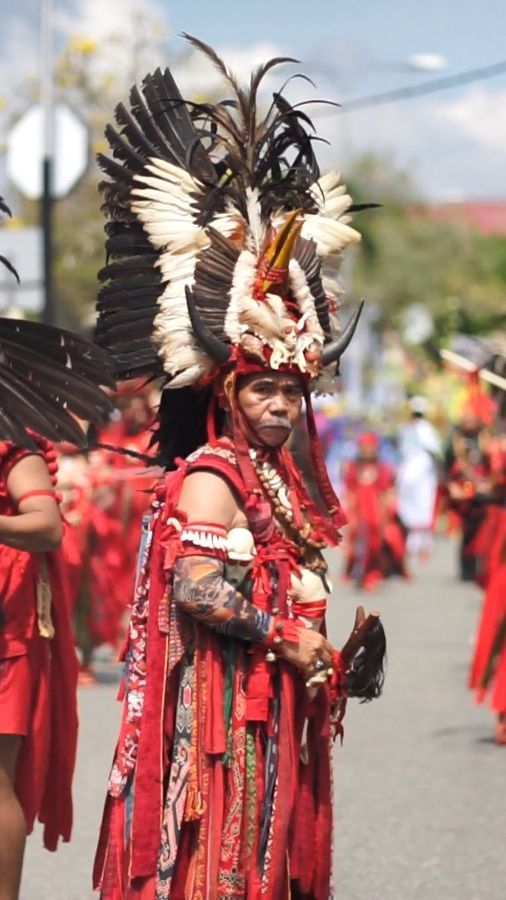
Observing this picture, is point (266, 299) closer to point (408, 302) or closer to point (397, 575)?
point (397, 575)

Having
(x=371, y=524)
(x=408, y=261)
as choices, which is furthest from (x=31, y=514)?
(x=408, y=261)

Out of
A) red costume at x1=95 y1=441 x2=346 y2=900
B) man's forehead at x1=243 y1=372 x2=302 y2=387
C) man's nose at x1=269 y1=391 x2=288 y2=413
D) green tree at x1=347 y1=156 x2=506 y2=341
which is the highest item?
green tree at x1=347 y1=156 x2=506 y2=341

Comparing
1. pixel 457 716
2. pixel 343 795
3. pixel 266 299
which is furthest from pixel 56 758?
pixel 457 716

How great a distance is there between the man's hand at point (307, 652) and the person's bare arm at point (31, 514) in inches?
37.3

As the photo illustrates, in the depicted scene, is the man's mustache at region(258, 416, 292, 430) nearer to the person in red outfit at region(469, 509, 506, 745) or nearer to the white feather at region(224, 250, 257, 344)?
the white feather at region(224, 250, 257, 344)

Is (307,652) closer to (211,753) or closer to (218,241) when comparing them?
(211,753)

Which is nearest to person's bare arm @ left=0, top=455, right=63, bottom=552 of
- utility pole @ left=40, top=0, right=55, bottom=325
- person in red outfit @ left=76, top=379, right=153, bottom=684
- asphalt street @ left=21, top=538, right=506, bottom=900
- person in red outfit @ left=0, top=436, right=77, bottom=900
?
person in red outfit @ left=0, top=436, right=77, bottom=900

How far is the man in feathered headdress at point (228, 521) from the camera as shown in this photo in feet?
16.5

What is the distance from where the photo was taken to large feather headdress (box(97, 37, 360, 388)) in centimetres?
527

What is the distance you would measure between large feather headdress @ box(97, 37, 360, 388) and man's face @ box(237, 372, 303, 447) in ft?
0.17

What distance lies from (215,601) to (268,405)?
563 millimetres

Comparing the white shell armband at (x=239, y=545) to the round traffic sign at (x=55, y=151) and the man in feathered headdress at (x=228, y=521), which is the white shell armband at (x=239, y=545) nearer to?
the man in feathered headdress at (x=228, y=521)

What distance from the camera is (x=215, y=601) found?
16.3 feet

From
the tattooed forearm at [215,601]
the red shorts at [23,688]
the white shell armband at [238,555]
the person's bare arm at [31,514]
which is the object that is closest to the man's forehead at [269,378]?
the white shell armband at [238,555]
